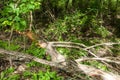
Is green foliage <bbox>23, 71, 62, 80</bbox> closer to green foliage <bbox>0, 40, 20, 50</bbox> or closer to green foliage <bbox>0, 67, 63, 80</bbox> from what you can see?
green foliage <bbox>0, 67, 63, 80</bbox>

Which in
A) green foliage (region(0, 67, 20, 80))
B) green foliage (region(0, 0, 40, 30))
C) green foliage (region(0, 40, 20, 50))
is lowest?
green foliage (region(0, 67, 20, 80))

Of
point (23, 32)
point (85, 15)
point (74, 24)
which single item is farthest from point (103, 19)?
point (23, 32)

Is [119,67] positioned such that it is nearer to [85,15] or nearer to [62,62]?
[62,62]

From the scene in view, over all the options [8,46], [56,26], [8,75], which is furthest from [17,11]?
[56,26]

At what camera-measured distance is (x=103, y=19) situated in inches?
239

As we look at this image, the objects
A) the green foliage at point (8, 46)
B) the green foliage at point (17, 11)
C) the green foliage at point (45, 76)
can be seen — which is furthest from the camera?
the green foliage at point (8, 46)

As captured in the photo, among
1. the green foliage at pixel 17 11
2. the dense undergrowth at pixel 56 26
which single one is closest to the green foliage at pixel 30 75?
the dense undergrowth at pixel 56 26

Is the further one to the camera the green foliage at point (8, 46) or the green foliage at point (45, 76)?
the green foliage at point (8, 46)

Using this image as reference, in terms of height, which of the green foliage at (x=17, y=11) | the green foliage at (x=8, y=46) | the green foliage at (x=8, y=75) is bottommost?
the green foliage at (x=8, y=75)

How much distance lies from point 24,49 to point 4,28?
38.6 inches

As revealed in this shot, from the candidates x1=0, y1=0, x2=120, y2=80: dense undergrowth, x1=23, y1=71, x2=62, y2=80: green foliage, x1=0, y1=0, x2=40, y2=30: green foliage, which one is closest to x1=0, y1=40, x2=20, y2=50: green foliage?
x1=0, y1=0, x2=120, y2=80: dense undergrowth

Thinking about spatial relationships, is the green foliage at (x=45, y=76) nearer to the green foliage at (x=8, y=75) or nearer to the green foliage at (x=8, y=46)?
the green foliage at (x=8, y=75)

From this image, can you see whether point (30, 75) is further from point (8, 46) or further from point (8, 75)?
point (8, 46)

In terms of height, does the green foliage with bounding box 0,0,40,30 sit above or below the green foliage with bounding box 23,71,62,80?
above
